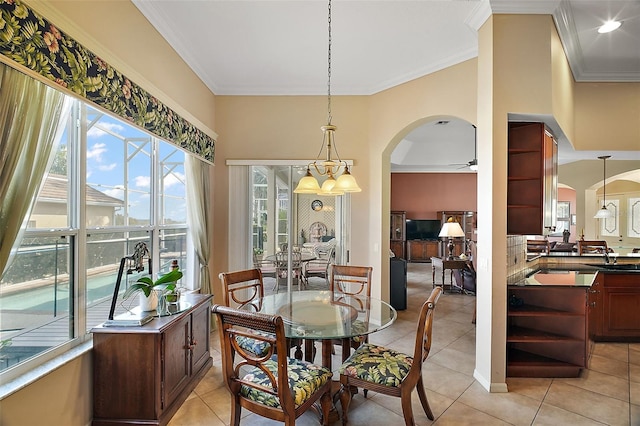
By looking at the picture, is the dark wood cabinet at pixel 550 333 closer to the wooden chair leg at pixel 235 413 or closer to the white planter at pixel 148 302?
the wooden chair leg at pixel 235 413

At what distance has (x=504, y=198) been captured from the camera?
265 cm

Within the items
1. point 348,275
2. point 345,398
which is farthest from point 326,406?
point 348,275

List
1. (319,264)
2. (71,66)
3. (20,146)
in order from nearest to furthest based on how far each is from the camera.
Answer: (20,146), (71,66), (319,264)

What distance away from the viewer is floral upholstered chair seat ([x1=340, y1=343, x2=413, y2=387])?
2.03 meters

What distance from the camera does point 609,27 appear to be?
2912 millimetres

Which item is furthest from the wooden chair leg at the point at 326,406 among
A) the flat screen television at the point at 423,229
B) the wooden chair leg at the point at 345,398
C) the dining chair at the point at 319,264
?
the flat screen television at the point at 423,229

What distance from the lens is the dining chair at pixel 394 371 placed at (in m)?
1.98

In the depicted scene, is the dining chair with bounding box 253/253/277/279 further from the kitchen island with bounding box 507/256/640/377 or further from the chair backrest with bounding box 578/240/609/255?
the chair backrest with bounding box 578/240/609/255

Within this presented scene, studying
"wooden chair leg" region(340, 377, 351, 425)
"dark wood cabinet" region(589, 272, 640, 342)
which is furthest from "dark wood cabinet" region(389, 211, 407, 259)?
"wooden chair leg" region(340, 377, 351, 425)

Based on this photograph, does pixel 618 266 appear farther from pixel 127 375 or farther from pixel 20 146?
pixel 20 146

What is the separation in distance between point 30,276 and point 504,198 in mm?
3469

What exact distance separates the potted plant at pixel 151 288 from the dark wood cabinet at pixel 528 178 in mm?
3044

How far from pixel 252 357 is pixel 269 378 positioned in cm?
16

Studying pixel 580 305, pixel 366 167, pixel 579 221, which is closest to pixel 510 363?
pixel 580 305
